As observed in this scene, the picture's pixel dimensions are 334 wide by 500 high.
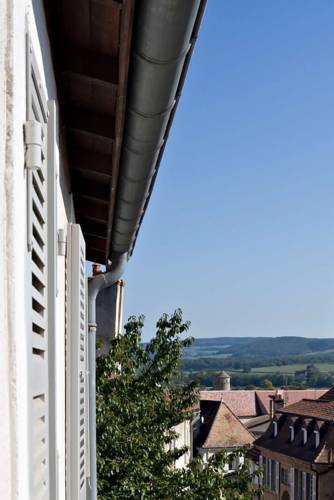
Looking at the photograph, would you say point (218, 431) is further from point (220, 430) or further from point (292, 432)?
point (292, 432)

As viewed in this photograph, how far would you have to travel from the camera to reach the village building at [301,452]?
120ft

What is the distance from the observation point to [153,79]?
9.44 ft

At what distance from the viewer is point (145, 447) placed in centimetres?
1191

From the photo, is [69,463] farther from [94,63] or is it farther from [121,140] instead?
[94,63]

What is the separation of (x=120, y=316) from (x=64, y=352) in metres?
12.3

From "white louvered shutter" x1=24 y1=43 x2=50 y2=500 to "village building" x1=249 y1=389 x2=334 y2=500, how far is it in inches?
1339

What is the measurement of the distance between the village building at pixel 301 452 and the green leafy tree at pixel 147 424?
21.8m

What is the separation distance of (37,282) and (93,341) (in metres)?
4.12

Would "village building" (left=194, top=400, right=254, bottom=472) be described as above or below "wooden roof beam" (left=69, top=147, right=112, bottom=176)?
below

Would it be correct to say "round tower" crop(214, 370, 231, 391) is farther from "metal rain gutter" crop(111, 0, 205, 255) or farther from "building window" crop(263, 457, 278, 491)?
"metal rain gutter" crop(111, 0, 205, 255)

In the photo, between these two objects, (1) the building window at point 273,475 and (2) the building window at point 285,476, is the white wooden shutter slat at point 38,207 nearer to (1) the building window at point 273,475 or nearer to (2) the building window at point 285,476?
(2) the building window at point 285,476

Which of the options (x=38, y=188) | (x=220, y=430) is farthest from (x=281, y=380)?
(x=38, y=188)

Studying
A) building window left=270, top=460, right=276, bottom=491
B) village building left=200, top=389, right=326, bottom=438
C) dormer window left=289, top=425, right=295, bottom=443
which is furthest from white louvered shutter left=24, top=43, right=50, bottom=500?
village building left=200, top=389, right=326, bottom=438

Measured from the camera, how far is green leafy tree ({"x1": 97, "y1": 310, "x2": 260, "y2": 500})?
11.4m
